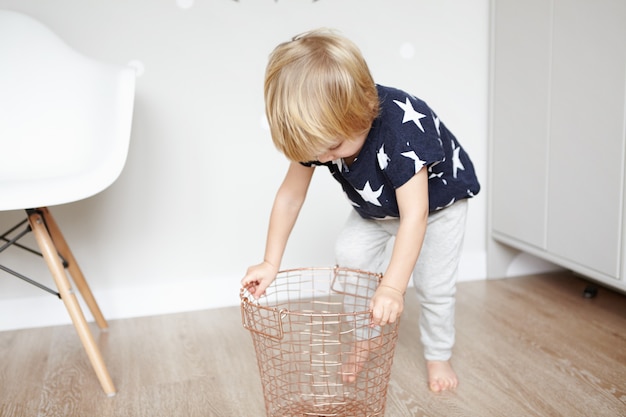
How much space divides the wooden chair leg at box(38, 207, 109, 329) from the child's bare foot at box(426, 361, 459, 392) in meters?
0.83

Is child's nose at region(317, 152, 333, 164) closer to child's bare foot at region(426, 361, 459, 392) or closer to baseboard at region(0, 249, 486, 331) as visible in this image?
child's bare foot at region(426, 361, 459, 392)

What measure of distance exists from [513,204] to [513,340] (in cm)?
49

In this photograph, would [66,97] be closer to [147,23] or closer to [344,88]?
[147,23]

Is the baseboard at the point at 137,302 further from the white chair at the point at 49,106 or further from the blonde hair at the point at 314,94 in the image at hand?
the blonde hair at the point at 314,94

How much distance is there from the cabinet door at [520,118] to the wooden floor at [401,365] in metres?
0.24

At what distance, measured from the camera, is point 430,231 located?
3.83 feet

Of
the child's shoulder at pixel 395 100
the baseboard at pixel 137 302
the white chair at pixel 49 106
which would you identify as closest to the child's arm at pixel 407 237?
the child's shoulder at pixel 395 100

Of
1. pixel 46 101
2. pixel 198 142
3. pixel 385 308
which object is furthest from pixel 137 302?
pixel 385 308

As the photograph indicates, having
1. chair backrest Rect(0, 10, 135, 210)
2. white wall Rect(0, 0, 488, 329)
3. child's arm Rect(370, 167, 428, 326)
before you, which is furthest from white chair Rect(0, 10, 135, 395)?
child's arm Rect(370, 167, 428, 326)

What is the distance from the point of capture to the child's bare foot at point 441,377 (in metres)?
1.11

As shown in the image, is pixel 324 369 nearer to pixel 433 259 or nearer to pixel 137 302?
pixel 433 259

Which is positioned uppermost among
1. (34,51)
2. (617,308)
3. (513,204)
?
(34,51)

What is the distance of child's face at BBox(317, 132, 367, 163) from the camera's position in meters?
0.89

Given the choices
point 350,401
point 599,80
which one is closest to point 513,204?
point 599,80
